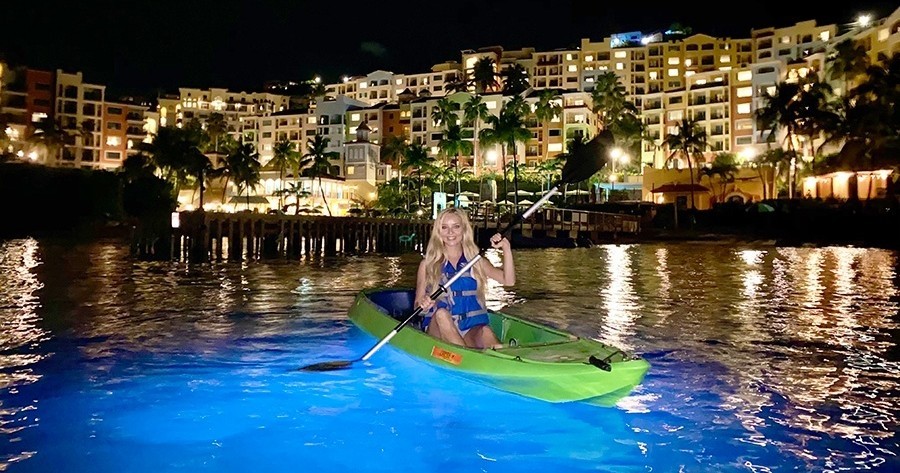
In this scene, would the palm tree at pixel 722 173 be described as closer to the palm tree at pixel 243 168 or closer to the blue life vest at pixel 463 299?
the palm tree at pixel 243 168

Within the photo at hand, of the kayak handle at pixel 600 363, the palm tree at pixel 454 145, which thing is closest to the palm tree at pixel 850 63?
the palm tree at pixel 454 145

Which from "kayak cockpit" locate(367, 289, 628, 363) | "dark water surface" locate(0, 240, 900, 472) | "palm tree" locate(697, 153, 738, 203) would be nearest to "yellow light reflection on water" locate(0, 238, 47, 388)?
"dark water surface" locate(0, 240, 900, 472)

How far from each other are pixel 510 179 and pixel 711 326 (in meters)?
72.9

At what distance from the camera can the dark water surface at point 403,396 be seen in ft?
20.1

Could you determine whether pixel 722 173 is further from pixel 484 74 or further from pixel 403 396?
pixel 403 396

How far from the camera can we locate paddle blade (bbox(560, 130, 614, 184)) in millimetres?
10711

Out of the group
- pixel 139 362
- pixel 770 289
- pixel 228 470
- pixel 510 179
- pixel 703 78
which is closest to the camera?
pixel 228 470

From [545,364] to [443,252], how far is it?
217 centimetres

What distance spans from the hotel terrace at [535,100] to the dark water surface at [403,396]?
56.3m

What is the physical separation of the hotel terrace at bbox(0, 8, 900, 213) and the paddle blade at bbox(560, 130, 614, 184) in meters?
58.2

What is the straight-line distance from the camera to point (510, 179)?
85.6 m

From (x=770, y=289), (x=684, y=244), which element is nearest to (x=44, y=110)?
(x=684, y=244)

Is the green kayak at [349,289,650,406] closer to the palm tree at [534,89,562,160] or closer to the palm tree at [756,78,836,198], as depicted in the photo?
the palm tree at [756,78,836,198]

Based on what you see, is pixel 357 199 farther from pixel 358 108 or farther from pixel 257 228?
pixel 257 228
